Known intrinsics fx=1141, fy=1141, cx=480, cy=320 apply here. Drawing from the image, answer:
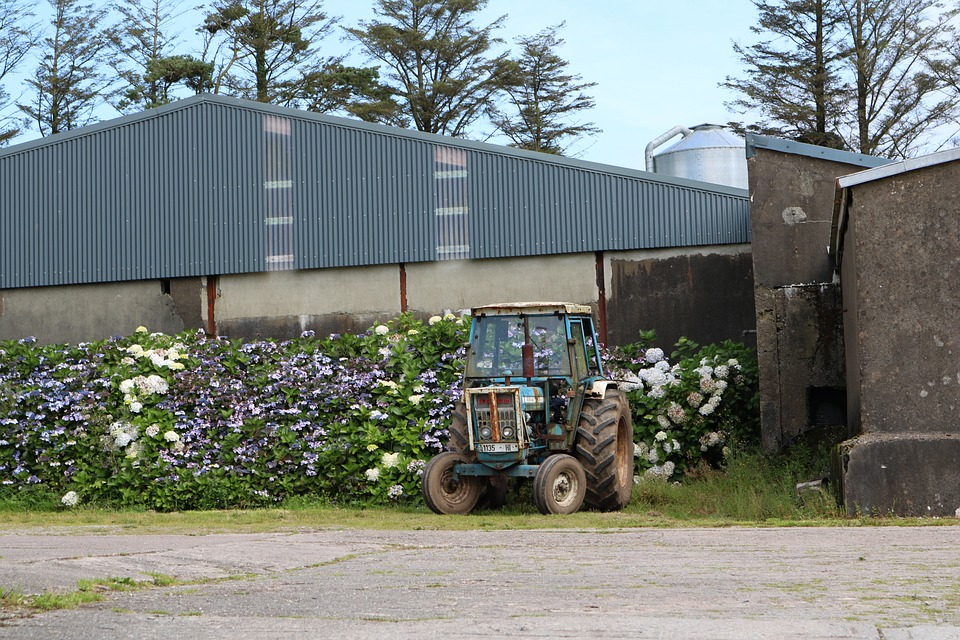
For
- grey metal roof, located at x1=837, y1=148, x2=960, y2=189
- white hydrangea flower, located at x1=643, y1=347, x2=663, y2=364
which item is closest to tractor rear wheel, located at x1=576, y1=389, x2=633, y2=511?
white hydrangea flower, located at x1=643, y1=347, x2=663, y2=364

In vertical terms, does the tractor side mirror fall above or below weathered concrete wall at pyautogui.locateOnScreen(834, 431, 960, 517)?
above

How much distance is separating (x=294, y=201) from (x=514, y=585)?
1392 cm

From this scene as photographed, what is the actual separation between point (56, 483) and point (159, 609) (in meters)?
10.1

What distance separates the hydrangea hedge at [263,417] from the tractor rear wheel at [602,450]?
2.58m

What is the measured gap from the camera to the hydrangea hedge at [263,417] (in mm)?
14992

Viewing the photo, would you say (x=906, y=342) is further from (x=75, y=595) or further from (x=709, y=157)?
(x=709, y=157)

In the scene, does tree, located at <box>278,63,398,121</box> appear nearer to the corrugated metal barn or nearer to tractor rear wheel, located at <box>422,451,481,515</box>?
the corrugated metal barn

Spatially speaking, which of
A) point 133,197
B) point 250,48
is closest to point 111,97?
point 250,48

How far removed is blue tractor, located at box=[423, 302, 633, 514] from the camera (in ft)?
40.4

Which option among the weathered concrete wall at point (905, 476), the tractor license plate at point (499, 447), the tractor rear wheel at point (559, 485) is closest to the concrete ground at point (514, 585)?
the weathered concrete wall at point (905, 476)

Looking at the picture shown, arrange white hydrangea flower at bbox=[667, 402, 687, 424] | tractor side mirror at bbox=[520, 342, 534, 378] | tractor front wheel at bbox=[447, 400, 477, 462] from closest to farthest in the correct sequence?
tractor side mirror at bbox=[520, 342, 534, 378] → tractor front wheel at bbox=[447, 400, 477, 462] → white hydrangea flower at bbox=[667, 402, 687, 424]

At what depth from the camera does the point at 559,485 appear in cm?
1227

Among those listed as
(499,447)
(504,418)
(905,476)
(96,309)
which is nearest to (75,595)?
(499,447)

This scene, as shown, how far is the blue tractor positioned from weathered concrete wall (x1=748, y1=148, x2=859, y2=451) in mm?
2613
